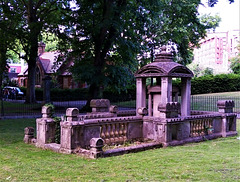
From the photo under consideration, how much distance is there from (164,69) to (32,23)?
54.5ft

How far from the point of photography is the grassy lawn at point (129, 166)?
6.12 meters

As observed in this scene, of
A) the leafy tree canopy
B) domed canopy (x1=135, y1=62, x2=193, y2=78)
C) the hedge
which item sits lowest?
domed canopy (x1=135, y1=62, x2=193, y2=78)

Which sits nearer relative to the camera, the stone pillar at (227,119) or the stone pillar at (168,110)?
the stone pillar at (168,110)

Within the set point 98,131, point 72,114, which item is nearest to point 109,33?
point 98,131

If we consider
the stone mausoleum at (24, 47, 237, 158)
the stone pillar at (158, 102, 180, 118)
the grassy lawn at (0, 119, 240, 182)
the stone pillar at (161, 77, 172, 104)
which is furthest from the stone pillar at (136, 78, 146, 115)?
the grassy lawn at (0, 119, 240, 182)

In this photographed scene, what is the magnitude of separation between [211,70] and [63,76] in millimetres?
27427

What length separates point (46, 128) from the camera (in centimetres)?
981

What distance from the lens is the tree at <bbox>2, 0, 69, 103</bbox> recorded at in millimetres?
25016

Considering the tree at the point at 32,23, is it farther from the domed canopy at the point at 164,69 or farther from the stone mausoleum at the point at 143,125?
the stone mausoleum at the point at 143,125

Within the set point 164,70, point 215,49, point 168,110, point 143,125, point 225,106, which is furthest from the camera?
point 215,49

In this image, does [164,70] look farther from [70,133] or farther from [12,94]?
[12,94]

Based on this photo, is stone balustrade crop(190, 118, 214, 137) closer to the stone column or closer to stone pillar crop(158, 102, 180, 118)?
stone pillar crop(158, 102, 180, 118)

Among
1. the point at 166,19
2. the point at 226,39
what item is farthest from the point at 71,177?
the point at 226,39

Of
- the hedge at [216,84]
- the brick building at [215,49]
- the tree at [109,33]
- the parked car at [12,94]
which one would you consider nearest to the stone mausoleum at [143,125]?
the tree at [109,33]
